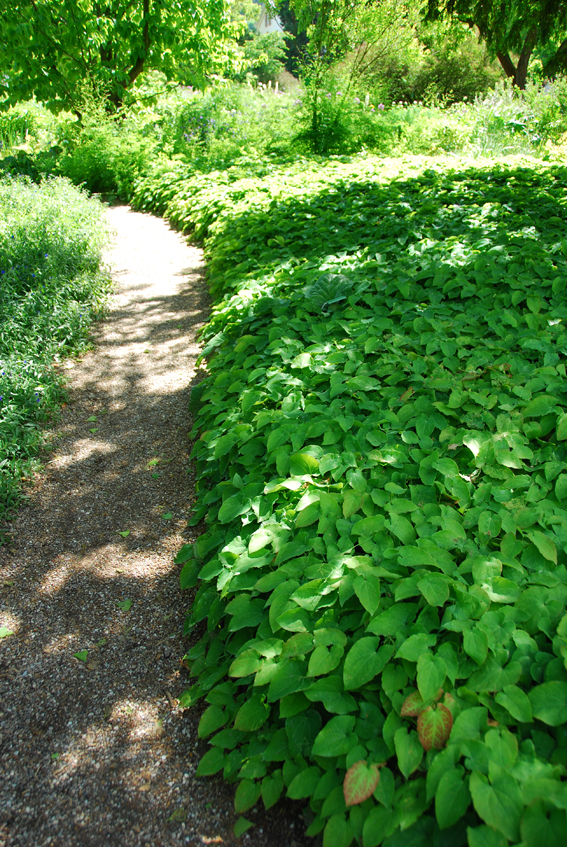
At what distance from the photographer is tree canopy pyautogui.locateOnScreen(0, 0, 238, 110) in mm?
10711

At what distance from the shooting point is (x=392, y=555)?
180 centimetres

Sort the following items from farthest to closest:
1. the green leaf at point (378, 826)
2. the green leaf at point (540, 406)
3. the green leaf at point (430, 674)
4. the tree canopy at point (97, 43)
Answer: the tree canopy at point (97, 43) < the green leaf at point (540, 406) < the green leaf at point (430, 674) < the green leaf at point (378, 826)

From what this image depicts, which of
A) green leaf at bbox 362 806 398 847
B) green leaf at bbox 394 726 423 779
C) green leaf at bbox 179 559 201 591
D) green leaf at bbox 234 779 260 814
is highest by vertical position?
green leaf at bbox 394 726 423 779

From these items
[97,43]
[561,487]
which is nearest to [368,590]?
[561,487]

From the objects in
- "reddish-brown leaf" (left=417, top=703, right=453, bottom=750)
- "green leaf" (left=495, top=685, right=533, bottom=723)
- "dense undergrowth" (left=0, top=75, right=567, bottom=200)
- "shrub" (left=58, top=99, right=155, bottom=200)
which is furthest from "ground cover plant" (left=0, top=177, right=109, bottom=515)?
"dense undergrowth" (left=0, top=75, right=567, bottom=200)

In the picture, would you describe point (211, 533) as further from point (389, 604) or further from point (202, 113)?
point (202, 113)

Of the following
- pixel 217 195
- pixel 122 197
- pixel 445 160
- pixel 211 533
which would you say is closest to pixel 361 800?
pixel 211 533

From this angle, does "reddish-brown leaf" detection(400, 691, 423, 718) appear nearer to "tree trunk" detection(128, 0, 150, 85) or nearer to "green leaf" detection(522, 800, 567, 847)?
"green leaf" detection(522, 800, 567, 847)

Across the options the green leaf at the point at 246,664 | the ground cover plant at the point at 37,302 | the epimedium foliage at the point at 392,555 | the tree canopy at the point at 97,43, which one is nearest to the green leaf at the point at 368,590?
the epimedium foliage at the point at 392,555

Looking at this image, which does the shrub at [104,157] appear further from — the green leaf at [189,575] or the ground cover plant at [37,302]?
the green leaf at [189,575]

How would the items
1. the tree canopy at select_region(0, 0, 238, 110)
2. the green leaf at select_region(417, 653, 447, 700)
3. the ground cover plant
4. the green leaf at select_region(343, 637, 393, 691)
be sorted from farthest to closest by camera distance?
the tree canopy at select_region(0, 0, 238, 110) → the ground cover plant → the green leaf at select_region(343, 637, 393, 691) → the green leaf at select_region(417, 653, 447, 700)

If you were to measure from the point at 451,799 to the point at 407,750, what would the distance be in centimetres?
15

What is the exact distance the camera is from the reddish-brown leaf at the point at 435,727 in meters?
1.36

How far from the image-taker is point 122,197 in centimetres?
1009
